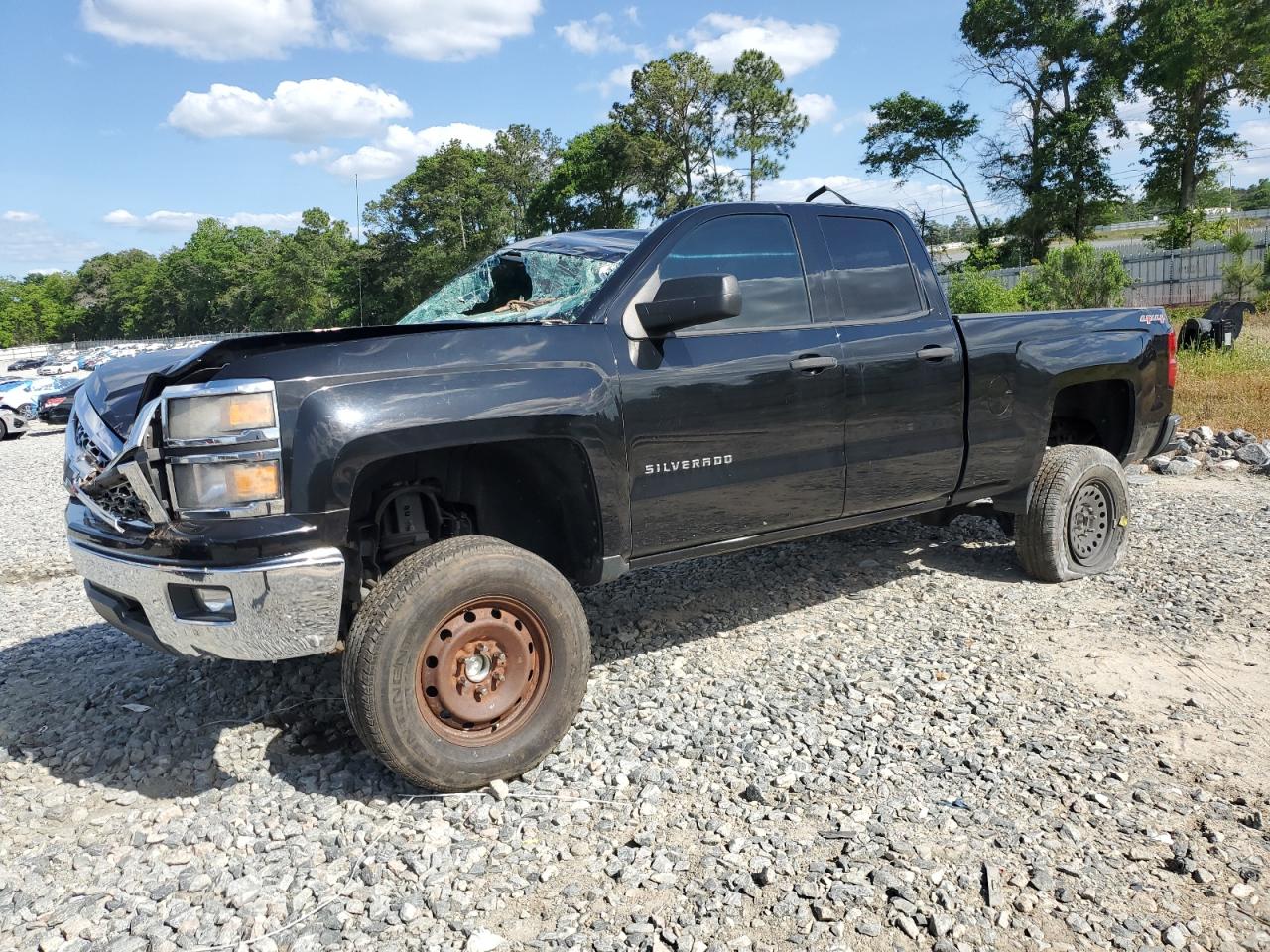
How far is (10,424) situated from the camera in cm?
1972

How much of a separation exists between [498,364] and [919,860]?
82.3 inches

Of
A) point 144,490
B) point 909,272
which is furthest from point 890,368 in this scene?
point 144,490

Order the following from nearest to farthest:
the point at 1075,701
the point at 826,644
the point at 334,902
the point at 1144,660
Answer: the point at 334,902, the point at 1075,701, the point at 1144,660, the point at 826,644

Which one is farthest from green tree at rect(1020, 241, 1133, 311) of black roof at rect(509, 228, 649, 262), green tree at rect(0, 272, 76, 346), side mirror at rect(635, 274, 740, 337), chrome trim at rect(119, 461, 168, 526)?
green tree at rect(0, 272, 76, 346)

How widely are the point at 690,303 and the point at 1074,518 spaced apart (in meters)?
3.17

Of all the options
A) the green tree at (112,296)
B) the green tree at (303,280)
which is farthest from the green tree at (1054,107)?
the green tree at (112,296)

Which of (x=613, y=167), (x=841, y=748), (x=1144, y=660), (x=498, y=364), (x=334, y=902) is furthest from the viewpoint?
(x=613, y=167)

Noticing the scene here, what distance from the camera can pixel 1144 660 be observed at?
4.29 meters

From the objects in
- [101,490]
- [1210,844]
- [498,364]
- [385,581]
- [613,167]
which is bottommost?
[1210,844]

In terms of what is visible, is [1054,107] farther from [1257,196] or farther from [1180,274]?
[1257,196]

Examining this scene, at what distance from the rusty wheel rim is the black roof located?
5.56 ft

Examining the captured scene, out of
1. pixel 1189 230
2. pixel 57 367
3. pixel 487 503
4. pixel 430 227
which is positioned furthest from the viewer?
pixel 430 227

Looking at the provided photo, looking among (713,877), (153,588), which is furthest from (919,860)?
(153,588)

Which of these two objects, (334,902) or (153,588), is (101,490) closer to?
(153,588)
